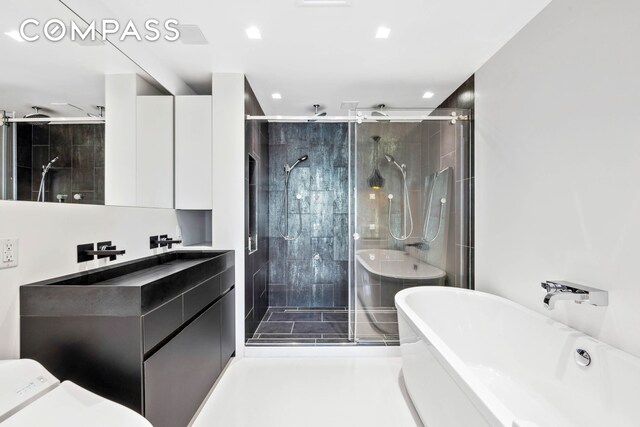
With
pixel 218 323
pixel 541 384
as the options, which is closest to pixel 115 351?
pixel 218 323

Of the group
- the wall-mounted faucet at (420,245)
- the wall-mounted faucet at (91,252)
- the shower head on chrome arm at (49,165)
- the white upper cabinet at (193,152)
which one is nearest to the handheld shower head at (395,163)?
the wall-mounted faucet at (420,245)

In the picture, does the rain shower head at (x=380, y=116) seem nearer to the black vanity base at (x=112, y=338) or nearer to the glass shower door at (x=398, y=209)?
the glass shower door at (x=398, y=209)

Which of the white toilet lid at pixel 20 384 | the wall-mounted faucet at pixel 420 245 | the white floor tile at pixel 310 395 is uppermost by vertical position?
the wall-mounted faucet at pixel 420 245

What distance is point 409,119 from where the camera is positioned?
8.93 feet

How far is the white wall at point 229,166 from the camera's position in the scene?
2646mm

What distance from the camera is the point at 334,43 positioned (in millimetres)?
2201

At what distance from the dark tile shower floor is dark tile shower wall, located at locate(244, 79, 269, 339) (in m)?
0.17

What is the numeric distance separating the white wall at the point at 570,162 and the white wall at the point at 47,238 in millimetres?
2799

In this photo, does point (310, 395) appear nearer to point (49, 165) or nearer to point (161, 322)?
point (161, 322)

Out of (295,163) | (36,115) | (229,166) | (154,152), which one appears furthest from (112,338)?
(295,163)

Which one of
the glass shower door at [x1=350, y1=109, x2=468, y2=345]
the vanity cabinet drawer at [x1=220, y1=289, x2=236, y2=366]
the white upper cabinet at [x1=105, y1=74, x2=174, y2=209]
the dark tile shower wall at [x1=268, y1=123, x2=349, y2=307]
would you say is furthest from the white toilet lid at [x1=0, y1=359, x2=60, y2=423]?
the dark tile shower wall at [x1=268, y1=123, x2=349, y2=307]

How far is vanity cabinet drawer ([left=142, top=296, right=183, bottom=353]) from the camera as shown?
52.3 inches

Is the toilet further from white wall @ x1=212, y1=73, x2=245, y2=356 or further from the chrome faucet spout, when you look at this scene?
the chrome faucet spout

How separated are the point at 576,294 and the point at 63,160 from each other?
2741 millimetres
